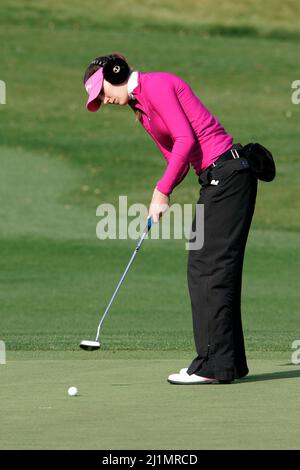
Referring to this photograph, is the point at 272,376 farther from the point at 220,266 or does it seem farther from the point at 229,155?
the point at 229,155

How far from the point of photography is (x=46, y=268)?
59.2 ft

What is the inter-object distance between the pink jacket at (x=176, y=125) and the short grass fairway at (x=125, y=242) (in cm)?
125

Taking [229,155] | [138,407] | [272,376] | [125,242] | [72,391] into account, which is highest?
[125,242]

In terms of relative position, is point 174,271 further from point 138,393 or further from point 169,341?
point 138,393

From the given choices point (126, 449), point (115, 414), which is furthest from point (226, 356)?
point (126, 449)

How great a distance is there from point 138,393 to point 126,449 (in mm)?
1715

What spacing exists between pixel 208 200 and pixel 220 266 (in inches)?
15.0

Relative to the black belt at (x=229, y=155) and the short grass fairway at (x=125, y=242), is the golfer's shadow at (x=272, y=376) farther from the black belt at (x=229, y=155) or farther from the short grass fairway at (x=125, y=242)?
the black belt at (x=229, y=155)

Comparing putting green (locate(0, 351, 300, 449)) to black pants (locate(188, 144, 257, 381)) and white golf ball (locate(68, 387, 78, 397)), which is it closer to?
white golf ball (locate(68, 387, 78, 397))

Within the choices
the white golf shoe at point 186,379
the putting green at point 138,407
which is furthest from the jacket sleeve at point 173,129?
the putting green at point 138,407

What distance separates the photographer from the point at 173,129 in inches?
301

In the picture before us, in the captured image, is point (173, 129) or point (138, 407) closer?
point (138, 407)

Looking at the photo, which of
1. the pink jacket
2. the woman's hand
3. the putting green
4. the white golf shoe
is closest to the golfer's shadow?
the putting green

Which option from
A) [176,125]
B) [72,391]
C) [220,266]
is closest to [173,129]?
[176,125]
